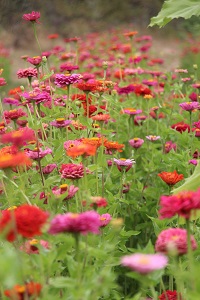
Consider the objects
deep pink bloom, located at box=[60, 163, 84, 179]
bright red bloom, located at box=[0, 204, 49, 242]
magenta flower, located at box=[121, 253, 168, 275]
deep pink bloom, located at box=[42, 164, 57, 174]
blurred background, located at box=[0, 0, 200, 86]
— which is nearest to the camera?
magenta flower, located at box=[121, 253, 168, 275]

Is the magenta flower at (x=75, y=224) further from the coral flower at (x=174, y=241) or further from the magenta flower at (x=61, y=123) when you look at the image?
the magenta flower at (x=61, y=123)

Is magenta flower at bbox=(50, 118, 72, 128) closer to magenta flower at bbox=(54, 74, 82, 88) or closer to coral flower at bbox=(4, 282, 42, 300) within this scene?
magenta flower at bbox=(54, 74, 82, 88)

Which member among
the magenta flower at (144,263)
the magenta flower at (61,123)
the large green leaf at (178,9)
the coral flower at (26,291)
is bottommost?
the coral flower at (26,291)

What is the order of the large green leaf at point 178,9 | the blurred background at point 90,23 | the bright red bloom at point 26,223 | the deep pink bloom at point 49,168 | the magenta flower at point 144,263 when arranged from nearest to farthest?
the magenta flower at point 144,263, the bright red bloom at point 26,223, the deep pink bloom at point 49,168, the large green leaf at point 178,9, the blurred background at point 90,23

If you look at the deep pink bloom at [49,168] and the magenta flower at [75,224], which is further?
the deep pink bloom at [49,168]

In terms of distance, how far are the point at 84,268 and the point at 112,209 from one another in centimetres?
45

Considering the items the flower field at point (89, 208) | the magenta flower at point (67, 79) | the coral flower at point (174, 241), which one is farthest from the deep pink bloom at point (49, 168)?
the coral flower at point (174, 241)

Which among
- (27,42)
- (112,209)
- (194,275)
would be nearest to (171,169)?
(112,209)

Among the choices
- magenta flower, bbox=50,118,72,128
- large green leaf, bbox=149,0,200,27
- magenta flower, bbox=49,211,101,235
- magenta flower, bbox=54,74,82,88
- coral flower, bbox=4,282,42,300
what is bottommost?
coral flower, bbox=4,282,42,300

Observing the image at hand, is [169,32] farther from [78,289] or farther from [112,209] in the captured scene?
[78,289]

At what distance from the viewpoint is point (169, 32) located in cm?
725

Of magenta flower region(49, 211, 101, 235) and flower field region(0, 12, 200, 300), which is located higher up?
magenta flower region(49, 211, 101, 235)

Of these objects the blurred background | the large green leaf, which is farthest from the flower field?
the blurred background

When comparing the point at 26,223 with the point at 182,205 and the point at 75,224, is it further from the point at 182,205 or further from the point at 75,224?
the point at 182,205
